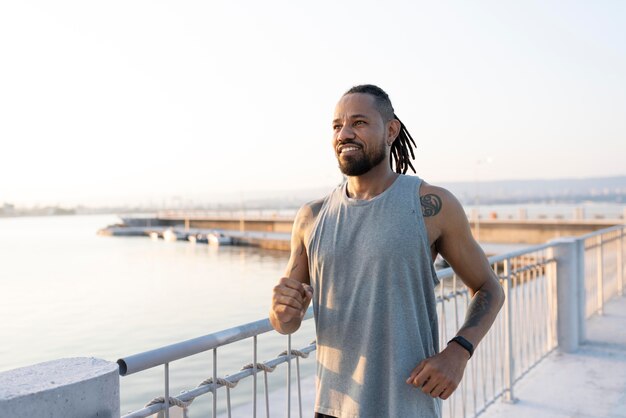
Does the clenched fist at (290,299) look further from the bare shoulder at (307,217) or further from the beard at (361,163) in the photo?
the beard at (361,163)

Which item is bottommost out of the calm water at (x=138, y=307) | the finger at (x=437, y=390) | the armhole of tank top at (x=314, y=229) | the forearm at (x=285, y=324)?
the calm water at (x=138, y=307)

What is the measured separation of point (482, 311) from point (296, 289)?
2.27 feet

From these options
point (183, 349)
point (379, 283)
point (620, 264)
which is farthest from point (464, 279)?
point (620, 264)

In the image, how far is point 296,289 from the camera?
1.79 meters

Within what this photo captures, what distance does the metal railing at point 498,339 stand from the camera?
6.95 ft

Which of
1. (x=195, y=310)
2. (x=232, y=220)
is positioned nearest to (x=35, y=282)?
(x=195, y=310)

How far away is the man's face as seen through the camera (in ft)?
6.48

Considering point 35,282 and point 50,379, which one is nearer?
point 50,379

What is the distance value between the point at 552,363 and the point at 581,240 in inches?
63.0

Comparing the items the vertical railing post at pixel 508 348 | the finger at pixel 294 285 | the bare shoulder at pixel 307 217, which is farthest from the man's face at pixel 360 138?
the vertical railing post at pixel 508 348

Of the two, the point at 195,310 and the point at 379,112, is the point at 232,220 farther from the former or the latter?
the point at 379,112

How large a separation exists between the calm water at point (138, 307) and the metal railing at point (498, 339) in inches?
290

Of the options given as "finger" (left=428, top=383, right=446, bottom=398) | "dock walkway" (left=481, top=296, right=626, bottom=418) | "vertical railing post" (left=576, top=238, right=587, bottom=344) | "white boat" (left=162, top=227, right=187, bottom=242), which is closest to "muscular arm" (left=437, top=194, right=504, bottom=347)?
"finger" (left=428, top=383, right=446, bottom=398)

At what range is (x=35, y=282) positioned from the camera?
144ft
